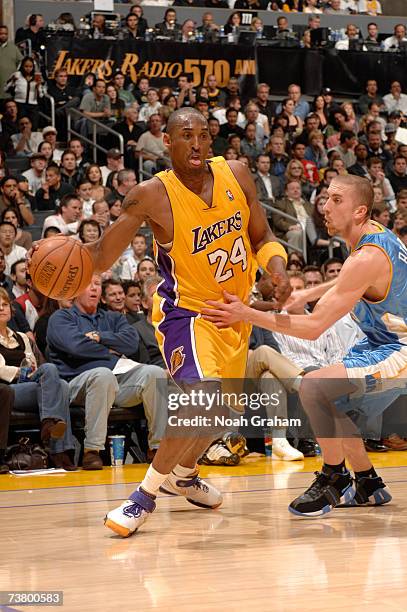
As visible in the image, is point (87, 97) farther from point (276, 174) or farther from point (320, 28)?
point (320, 28)

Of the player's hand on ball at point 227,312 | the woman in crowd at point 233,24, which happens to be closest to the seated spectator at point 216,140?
the woman in crowd at point 233,24

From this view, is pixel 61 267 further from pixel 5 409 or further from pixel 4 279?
pixel 4 279

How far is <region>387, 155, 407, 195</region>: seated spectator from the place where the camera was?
48.6ft

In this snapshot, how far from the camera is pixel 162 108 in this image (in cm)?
1409

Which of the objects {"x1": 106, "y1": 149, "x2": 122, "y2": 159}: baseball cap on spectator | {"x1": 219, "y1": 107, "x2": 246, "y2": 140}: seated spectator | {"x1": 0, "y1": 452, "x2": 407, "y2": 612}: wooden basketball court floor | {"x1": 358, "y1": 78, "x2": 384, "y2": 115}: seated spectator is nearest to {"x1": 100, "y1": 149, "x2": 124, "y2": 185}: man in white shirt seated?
{"x1": 106, "y1": 149, "x2": 122, "y2": 159}: baseball cap on spectator

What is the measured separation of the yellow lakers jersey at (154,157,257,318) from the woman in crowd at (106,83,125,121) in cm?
936

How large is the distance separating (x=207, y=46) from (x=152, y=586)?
13.7 meters

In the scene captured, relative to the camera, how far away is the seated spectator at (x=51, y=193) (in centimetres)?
1174

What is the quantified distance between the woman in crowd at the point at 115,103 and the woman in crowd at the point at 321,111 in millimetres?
3319

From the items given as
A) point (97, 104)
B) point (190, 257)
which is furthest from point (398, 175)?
point (190, 257)

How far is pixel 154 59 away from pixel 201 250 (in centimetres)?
1173

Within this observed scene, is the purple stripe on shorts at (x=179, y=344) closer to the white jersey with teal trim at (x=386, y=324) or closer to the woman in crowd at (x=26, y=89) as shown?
the white jersey with teal trim at (x=386, y=324)

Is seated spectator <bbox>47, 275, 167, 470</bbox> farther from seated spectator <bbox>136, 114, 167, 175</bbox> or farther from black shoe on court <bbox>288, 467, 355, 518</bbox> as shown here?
seated spectator <bbox>136, 114, 167, 175</bbox>

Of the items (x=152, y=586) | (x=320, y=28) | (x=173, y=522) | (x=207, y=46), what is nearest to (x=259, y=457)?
(x=173, y=522)
